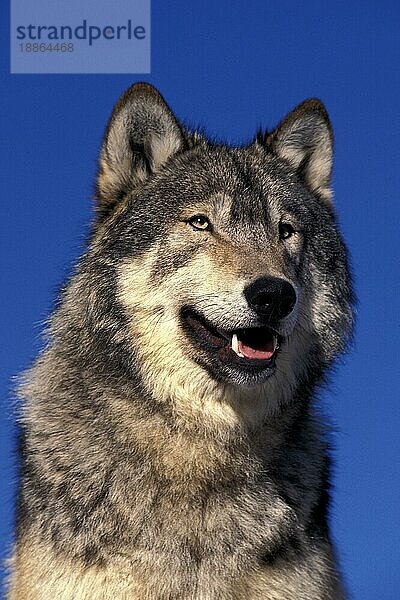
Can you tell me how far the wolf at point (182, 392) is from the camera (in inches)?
267

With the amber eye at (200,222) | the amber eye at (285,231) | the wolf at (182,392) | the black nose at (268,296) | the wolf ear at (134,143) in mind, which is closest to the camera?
the black nose at (268,296)

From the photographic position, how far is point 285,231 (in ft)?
24.5

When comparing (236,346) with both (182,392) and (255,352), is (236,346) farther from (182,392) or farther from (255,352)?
(182,392)

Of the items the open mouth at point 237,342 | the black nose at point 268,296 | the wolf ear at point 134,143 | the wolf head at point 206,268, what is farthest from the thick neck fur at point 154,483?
the wolf ear at point 134,143

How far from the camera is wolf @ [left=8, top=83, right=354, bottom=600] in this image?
6.79 meters

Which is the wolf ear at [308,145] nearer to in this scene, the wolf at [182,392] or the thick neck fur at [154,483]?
the wolf at [182,392]

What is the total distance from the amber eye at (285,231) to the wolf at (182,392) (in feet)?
0.05

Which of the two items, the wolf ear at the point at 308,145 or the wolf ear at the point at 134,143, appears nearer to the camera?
the wolf ear at the point at 134,143

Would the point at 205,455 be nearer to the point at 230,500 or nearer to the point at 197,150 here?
the point at 230,500

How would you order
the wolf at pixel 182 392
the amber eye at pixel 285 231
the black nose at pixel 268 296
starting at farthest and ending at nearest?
the amber eye at pixel 285 231 → the wolf at pixel 182 392 → the black nose at pixel 268 296

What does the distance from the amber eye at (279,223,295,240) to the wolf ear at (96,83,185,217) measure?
3.67ft

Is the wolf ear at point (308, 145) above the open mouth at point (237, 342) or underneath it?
above

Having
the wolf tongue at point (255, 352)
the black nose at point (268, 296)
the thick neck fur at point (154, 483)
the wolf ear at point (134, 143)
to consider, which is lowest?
the thick neck fur at point (154, 483)

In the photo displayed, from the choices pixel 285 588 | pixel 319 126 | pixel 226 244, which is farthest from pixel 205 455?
pixel 319 126
